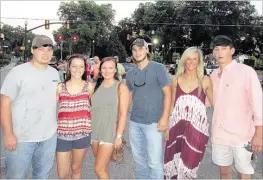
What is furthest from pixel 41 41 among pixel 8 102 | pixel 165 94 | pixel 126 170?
pixel 126 170

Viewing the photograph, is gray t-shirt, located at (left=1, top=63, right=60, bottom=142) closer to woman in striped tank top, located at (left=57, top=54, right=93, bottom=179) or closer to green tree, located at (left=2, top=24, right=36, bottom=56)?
woman in striped tank top, located at (left=57, top=54, right=93, bottom=179)

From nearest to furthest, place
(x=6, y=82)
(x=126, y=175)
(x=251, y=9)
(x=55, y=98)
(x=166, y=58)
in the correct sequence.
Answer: (x=6, y=82), (x=55, y=98), (x=126, y=175), (x=251, y=9), (x=166, y=58)

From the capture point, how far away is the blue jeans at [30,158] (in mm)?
3346

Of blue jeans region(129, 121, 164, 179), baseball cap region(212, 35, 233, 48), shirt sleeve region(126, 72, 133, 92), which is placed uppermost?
baseball cap region(212, 35, 233, 48)

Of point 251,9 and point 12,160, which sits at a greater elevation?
point 251,9

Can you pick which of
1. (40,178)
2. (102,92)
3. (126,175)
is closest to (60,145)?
(40,178)

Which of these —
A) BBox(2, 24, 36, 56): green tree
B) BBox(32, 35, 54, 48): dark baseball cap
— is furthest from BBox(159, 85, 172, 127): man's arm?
BBox(2, 24, 36, 56): green tree

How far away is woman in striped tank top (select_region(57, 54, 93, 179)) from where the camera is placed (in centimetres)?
356

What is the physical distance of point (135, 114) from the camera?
4070mm

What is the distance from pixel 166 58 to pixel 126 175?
6425 cm

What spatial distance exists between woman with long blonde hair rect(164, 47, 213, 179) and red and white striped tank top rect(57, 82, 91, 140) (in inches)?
41.0

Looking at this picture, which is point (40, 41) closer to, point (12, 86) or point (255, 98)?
point (12, 86)

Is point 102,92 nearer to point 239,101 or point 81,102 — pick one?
point 81,102

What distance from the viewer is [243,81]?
354cm
